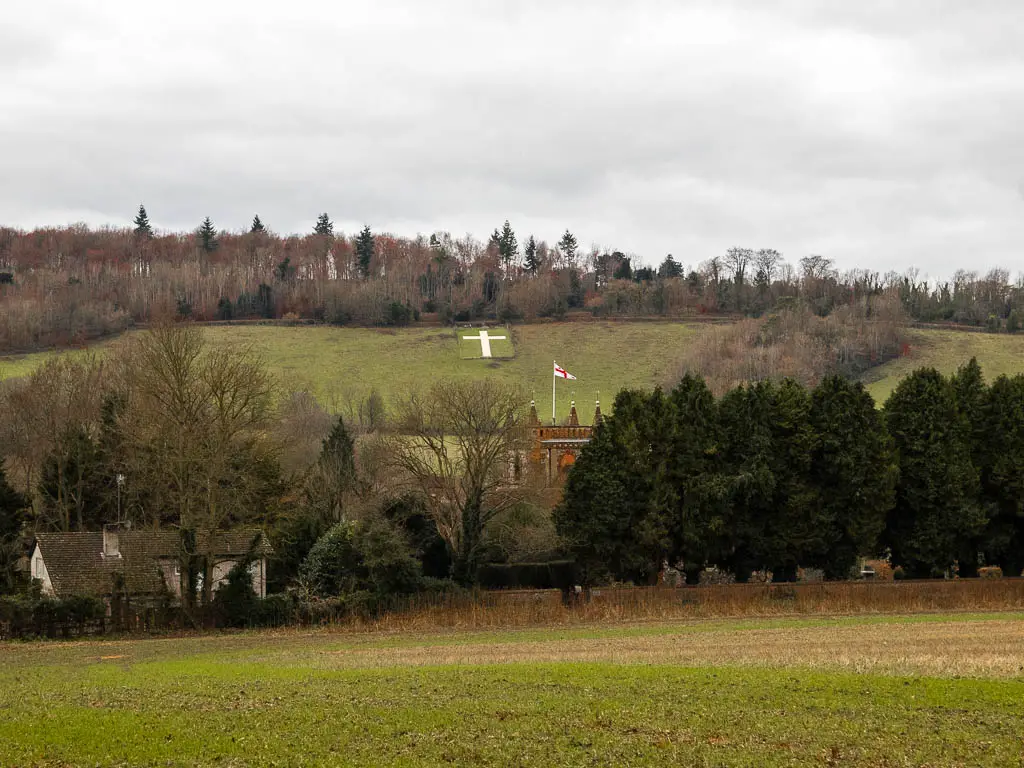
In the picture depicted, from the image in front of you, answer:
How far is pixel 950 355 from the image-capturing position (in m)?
141

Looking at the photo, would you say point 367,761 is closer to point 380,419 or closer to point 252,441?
point 252,441

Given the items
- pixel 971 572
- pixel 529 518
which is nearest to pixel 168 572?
pixel 529 518

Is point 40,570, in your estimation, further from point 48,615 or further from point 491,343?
point 491,343

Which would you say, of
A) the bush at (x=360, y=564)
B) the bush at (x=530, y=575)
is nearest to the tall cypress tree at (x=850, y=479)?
the bush at (x=530, y=575)

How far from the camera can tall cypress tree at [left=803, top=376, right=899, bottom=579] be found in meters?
49.9

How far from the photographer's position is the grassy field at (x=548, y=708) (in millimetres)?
15188

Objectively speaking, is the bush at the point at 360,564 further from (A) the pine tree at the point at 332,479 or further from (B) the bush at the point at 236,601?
(A) the pine tree at the point at 332,479

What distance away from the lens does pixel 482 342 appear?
158 meters

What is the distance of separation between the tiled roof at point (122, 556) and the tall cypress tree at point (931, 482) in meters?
29.2

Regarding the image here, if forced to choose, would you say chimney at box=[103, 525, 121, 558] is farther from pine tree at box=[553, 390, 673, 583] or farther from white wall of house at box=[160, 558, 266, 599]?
pine tree at box=[553, 390, 673, 583]

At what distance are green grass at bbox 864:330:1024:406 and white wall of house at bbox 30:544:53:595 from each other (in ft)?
315

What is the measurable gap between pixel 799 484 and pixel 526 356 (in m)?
103

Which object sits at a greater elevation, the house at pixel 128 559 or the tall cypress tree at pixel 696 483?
the tall cypress tree at pixel 696 483

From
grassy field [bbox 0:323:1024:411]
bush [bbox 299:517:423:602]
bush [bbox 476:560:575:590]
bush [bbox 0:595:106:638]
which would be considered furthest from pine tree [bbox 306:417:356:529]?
grassy field [bbox 0:323:1024:411]
